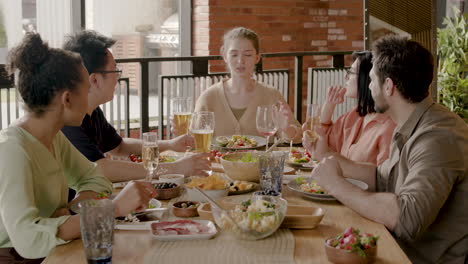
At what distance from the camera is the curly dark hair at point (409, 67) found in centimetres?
203

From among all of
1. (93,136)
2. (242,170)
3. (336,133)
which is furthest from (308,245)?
(336,133)

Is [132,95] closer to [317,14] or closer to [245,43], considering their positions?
[317,14]

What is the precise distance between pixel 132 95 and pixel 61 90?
4.02 metres

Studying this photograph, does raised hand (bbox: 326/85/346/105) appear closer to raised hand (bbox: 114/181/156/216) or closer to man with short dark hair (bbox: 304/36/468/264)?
man with short dark hair (bbox: 304/36/468/264)

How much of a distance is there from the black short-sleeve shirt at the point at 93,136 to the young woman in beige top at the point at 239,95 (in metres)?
0.72

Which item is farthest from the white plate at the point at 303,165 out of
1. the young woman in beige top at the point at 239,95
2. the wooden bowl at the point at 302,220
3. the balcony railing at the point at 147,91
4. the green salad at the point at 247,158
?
the balcony railing at the point at 147,91

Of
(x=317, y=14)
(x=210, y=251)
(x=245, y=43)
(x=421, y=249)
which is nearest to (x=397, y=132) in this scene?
(x=421, y=249)

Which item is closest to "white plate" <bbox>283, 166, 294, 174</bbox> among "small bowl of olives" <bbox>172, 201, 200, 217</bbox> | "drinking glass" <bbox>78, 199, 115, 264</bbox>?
"small bowl of olives" <bbox>172, 201, 200, 217</bbox>

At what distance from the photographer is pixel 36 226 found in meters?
1.58

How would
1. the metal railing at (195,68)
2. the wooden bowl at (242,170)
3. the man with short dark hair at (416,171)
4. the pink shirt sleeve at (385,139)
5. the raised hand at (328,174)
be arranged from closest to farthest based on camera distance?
the man with short dark hair at (416,171), the raised hand at (328,174), the wooden bowl at (242,170), the pink shirt sleeve at (385,139), the metal railing at (195,68)

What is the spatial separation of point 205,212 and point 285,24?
4.71 metres

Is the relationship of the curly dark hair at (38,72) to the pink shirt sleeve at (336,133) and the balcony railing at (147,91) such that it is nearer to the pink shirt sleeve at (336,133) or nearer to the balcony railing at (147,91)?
the pink shirt sleeve at (336,133)

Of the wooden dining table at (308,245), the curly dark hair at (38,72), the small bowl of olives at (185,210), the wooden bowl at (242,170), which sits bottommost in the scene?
the wooden dining table at (308,245)

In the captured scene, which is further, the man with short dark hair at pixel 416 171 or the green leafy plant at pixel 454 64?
the green leafy plant at pixel 454 64
